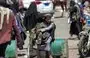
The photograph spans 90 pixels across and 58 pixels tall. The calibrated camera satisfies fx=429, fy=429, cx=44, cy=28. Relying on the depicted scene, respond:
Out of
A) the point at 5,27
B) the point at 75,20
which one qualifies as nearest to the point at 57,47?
the point at 5,27

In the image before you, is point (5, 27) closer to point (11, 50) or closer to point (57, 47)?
point (11, 50)

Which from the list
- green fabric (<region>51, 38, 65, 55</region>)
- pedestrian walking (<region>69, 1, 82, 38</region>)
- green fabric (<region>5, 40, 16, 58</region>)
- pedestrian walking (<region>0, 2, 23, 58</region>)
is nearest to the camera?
pedestrian walking (<region>0, 2, 23, 58</region>)

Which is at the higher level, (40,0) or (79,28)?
(40,0)

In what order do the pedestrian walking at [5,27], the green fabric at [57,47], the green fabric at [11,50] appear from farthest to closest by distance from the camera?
the green fabric at [57,47] < the green fabric at [11,50] < the pedestrian walking at [5,27]

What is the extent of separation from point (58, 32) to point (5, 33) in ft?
29.9

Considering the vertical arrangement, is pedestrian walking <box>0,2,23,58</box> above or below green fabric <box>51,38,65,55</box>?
above

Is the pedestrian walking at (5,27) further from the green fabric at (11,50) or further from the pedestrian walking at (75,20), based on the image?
the pedestrian walking at (75,20)

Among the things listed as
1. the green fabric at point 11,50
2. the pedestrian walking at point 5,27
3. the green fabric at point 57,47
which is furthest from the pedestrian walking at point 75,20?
the pedestrian walking at point 5,27

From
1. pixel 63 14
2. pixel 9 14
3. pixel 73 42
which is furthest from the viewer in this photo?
pixel 63 14

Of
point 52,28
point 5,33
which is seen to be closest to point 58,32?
point 52,28

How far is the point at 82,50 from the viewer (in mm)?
12383

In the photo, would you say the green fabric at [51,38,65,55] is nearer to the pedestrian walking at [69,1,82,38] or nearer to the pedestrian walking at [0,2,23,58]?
the pedestrian walking at [0,2,23,58]

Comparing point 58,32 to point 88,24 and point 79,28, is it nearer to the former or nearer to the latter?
point 79,28

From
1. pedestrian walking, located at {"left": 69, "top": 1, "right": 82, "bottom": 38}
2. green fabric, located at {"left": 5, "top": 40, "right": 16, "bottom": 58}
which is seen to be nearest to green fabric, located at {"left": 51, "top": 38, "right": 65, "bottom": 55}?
green fabric, located at {"left": 5, "top": 40, "right": 16, "bottom": 58}
